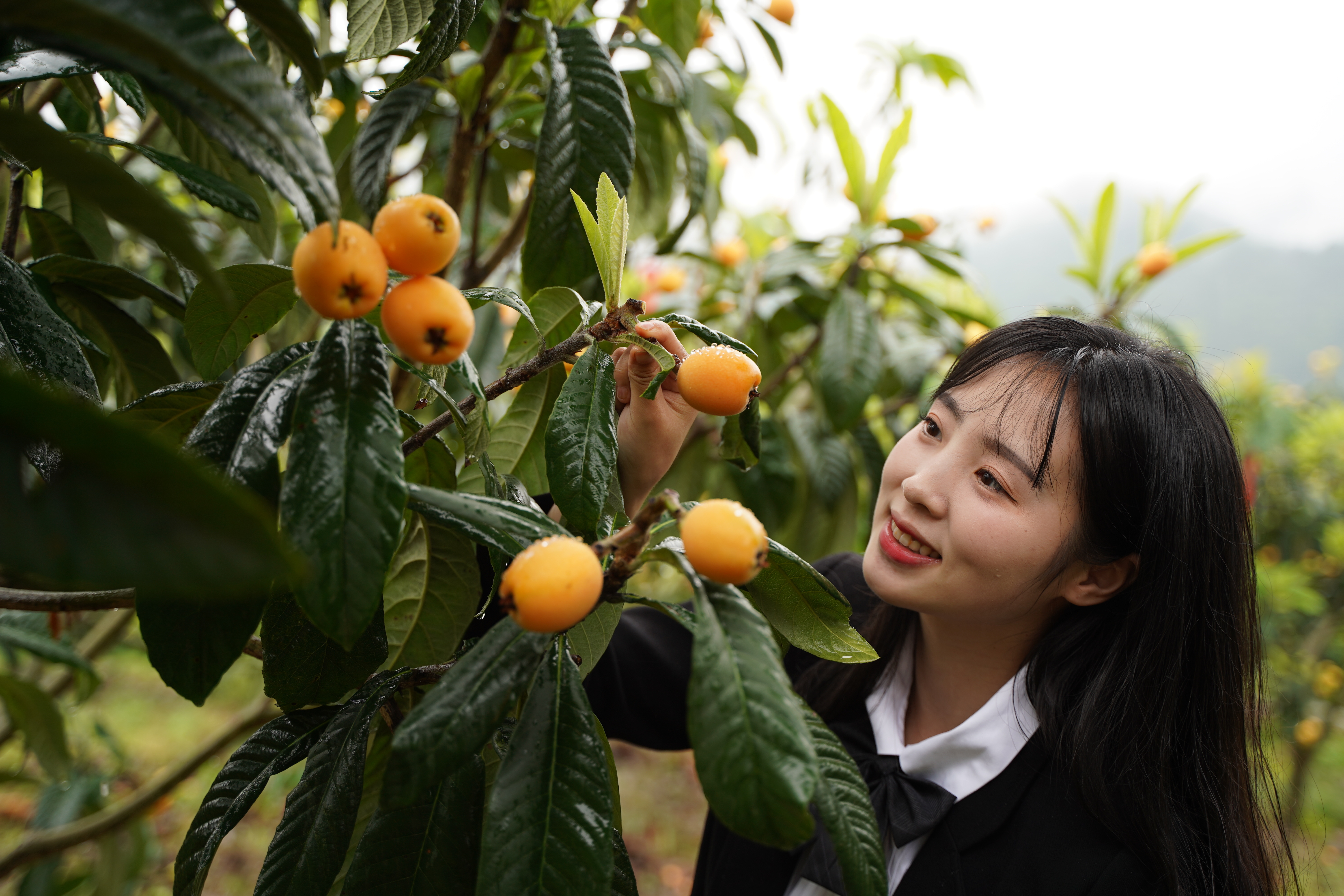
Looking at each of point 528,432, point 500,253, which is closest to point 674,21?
point 500,253

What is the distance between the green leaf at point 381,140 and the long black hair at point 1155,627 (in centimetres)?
76

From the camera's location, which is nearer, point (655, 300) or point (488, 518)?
point (488, 518)

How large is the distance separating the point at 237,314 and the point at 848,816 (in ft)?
1.89

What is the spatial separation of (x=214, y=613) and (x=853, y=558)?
111cm

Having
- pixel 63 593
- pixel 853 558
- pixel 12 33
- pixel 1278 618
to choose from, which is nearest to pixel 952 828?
pixel 853 558

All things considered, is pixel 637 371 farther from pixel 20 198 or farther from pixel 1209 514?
pixel 1209 514

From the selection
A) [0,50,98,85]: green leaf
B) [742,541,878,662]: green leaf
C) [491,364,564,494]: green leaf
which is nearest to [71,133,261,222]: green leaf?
[0,50,98,85]: green leaf

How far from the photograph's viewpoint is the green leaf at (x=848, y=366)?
1.55 meters

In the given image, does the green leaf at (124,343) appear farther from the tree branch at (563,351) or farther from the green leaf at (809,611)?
the green leaf at (809,611)

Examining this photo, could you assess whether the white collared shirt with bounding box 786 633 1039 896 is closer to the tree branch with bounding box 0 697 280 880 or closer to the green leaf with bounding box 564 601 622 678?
the green leaf with bounding box 564 601 622 678

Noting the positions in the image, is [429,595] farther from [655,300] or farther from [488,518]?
[655,300]

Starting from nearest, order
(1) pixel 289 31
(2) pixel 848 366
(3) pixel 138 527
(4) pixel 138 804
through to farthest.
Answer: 1. (3) pixel 138 527
2. (1) pixel 289 31
3. (4) pixel 138 804
4. (2) pixel 848 366

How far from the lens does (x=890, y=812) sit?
102 cm

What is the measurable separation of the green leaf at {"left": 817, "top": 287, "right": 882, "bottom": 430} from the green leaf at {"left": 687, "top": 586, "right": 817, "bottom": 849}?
1.14m
